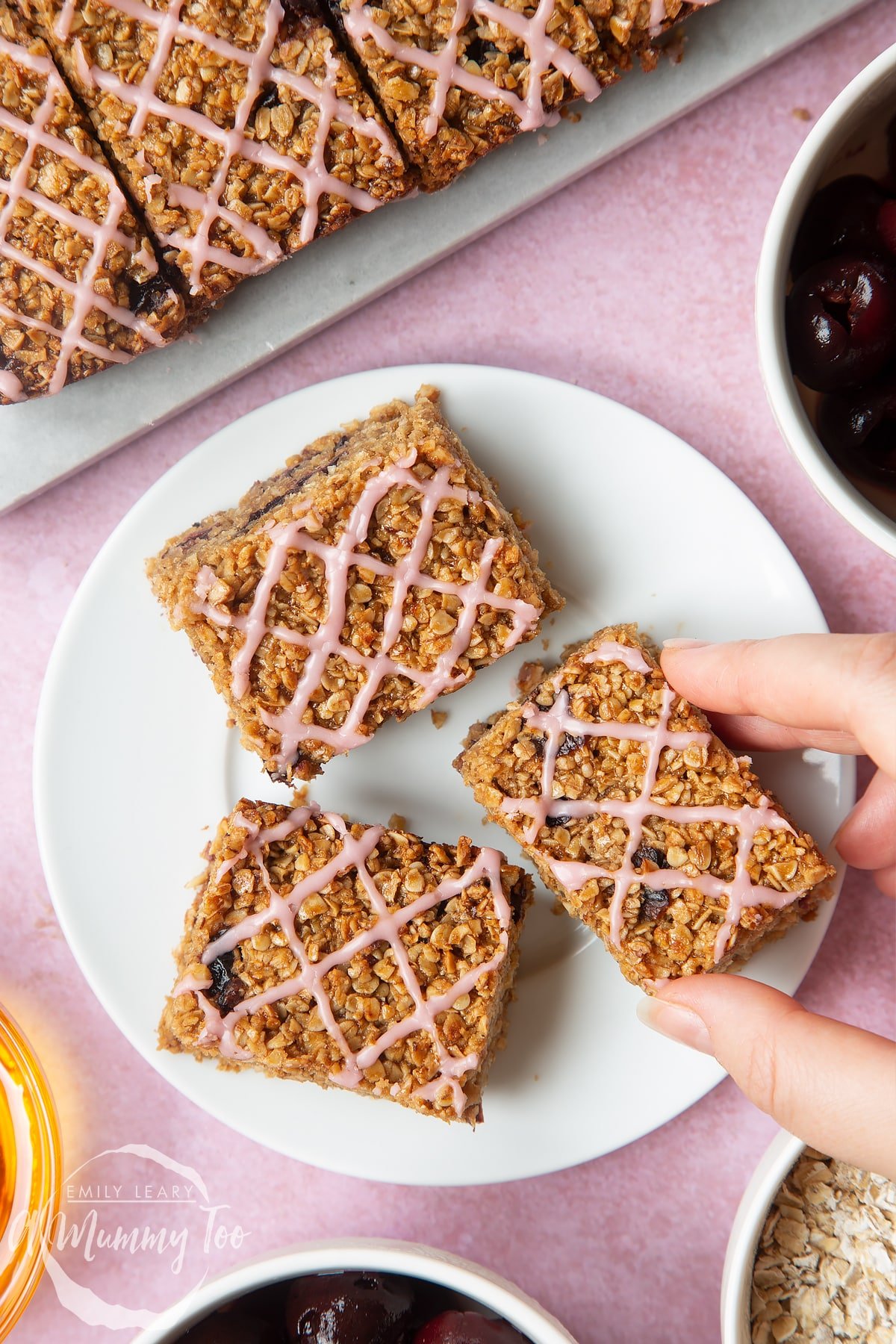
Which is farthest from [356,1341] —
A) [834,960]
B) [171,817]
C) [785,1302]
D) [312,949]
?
[834,960]

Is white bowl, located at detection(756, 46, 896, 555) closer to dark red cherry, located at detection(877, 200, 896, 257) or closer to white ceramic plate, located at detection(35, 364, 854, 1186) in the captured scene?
dark red cherry, located at detection(877, 200, 896, 257)

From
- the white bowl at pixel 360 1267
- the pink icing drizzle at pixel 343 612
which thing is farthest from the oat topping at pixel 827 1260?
the pink icing drizzle at pixel 343 612

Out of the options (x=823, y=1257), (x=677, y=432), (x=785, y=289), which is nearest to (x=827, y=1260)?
(x=823, y=1257)

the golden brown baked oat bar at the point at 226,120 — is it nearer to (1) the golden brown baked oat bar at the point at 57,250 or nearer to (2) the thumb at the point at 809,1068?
(1) the golden brown baked oat bar at the point at 57,250

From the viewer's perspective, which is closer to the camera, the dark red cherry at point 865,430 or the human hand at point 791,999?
the human hand at point 791,999

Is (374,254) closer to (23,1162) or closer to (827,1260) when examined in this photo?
(23,1162)

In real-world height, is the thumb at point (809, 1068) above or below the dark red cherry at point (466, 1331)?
above

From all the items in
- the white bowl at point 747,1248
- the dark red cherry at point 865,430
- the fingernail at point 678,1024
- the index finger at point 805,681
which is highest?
the dark red cherry at point 865,430
